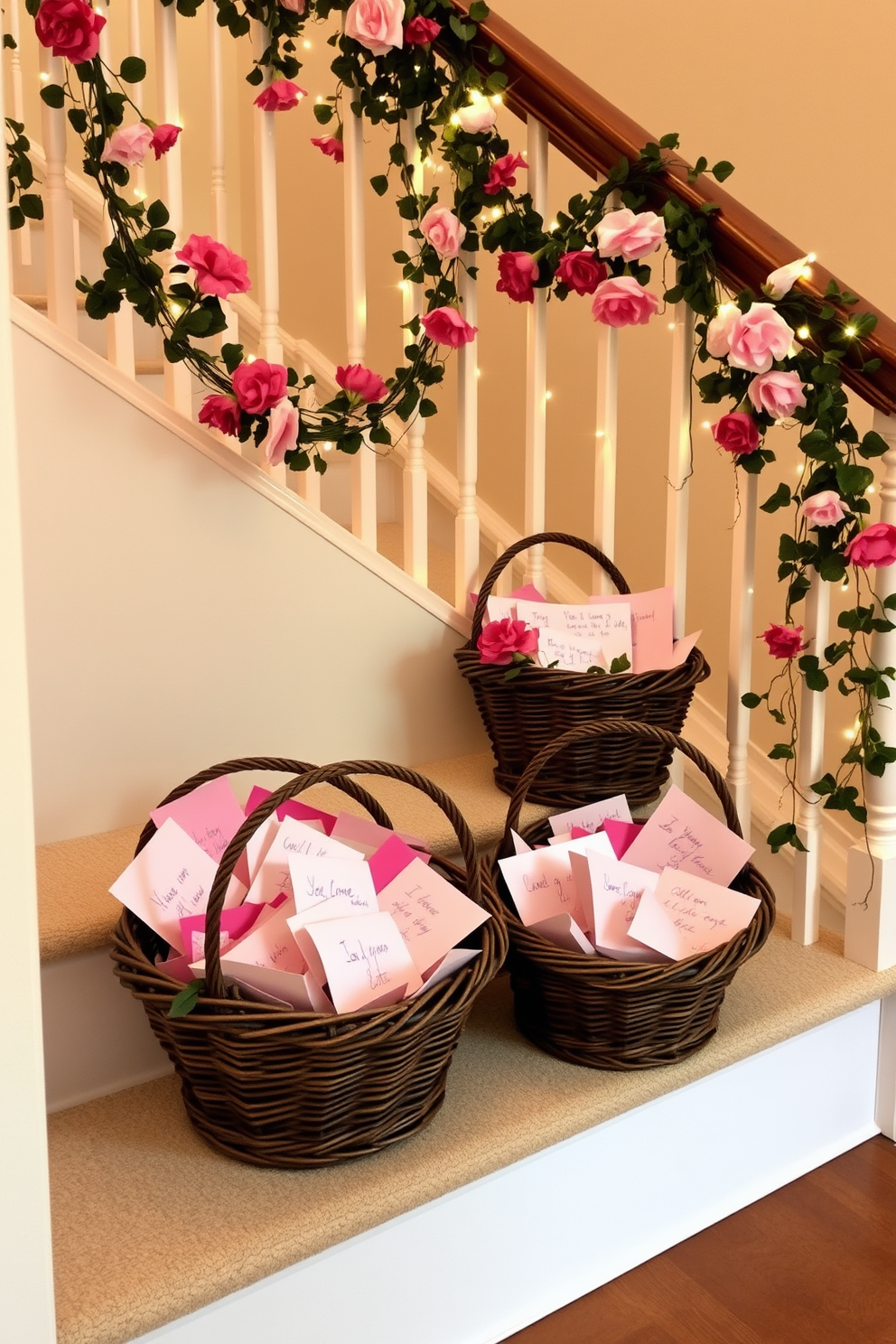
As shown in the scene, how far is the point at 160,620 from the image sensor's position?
1.67 metres

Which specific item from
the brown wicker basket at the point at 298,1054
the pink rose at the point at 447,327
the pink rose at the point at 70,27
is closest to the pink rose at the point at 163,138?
the pink rose at the point at 70,27

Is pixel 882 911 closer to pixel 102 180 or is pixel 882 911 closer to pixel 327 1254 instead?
pixel 327 1254

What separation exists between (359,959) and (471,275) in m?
1.05

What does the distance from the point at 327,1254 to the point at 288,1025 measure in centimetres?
26

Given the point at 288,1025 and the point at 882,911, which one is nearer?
the point at 288,1025

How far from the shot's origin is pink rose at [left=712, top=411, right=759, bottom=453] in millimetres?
1627

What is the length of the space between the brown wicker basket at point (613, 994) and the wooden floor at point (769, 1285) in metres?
0.23

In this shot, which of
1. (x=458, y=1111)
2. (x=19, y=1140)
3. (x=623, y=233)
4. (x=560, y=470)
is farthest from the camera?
(x=560, y=470)

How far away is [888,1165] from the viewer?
162cm

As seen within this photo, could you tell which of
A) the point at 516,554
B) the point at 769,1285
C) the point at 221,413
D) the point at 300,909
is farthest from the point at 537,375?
the point at 769,1285

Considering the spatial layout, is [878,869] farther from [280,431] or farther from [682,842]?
[280,431]

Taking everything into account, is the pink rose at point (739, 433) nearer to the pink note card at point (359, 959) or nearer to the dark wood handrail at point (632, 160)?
the dark wood handrail at point (632, 160)

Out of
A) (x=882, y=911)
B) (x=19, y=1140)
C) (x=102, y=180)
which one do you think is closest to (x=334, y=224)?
(x=102, y=180)

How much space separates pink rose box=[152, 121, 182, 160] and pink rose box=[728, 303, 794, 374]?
733 mm
